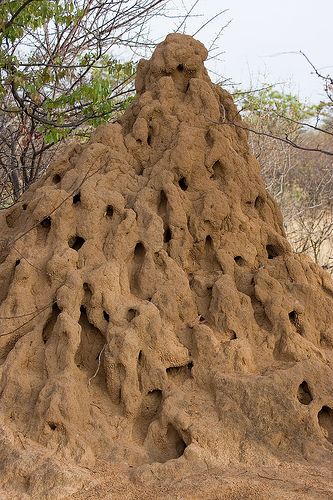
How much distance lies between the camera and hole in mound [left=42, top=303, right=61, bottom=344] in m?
4.32

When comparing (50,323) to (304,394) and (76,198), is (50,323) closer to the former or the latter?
(76,198)

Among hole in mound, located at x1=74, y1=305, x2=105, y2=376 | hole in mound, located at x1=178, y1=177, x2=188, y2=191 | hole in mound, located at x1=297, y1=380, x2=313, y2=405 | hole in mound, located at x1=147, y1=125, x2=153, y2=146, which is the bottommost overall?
hole in mound, located at x1=74, y1=305, x2=105, y2=376

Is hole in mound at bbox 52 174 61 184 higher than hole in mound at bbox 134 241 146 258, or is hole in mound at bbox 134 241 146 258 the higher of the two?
hole in mound at bbox 52 174 61 184

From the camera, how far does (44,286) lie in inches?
176

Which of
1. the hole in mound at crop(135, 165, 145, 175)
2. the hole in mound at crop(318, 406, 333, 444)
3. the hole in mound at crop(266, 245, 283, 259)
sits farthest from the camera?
the hole in mound at crop(135, 165, 145, 175)

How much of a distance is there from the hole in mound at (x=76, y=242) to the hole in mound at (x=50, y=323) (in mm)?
484

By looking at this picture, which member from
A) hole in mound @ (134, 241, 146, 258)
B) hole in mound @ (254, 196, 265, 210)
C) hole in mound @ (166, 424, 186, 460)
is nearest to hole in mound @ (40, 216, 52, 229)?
hole in mound @ (134, 241, 146, 258)

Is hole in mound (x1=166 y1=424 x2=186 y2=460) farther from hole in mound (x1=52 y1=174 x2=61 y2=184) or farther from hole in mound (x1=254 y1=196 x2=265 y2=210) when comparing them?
hole in mound (x1=52 y1=174 x2=61 y2=184)

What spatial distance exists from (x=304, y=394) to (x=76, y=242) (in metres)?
1.81

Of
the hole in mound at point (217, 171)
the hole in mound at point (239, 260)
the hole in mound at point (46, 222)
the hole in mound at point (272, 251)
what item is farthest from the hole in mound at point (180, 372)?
the hole in mound at point (217, 171)

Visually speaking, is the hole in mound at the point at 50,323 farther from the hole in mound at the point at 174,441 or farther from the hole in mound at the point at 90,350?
the hole in mound at the point at 174,441

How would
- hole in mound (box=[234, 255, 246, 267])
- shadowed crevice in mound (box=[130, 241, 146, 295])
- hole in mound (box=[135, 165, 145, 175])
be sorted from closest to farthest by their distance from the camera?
shadowed crevice in mound (box=[130, 241, 146, 295]), hole in mound (box=[234, 255, 246, 267]), hole in mound (box=[135, 165, 145, 175])

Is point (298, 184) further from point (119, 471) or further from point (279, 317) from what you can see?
point (119, 471)

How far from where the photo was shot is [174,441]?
3916mm
